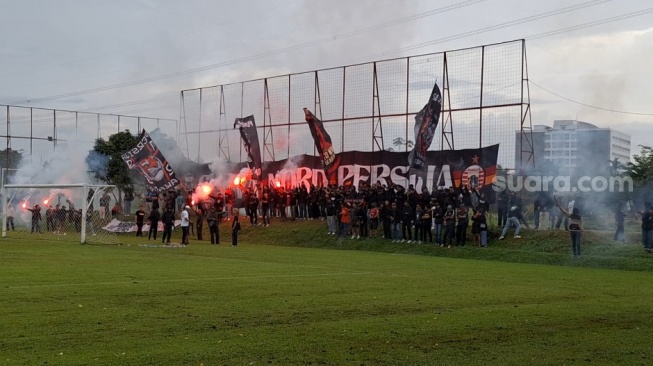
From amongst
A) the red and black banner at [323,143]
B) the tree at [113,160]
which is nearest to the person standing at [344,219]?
the red and black banner at [323,143]

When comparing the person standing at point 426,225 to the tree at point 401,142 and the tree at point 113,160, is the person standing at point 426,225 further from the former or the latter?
the tree at point 113,160

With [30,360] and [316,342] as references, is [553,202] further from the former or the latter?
[30,360]

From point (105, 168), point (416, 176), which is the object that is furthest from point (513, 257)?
point (105, 168)

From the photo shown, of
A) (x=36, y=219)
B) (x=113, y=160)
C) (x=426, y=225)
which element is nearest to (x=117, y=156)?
(x=113, y=160)

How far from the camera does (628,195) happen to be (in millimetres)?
32344

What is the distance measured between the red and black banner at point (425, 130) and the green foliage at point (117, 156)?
32.6 metres

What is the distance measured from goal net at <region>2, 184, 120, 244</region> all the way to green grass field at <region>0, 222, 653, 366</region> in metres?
9.92

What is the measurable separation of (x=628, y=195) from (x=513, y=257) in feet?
21.2

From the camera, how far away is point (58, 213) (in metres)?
44.7

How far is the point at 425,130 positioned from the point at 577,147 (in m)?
6.82

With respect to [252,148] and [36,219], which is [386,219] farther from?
[36,219]

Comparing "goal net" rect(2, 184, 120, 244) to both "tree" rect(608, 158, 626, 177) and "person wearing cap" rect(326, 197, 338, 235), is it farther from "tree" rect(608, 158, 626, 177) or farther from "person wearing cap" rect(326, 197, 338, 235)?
"tree" rect(608, 158, 626, 177)

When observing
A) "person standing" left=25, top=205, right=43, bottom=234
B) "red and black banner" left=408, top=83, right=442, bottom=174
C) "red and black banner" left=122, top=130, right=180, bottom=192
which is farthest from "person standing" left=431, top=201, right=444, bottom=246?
"person standing" left=25, top=205, right=43, bottom=234

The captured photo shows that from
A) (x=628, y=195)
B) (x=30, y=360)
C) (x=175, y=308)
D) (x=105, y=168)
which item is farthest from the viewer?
(x=105, y=168)
